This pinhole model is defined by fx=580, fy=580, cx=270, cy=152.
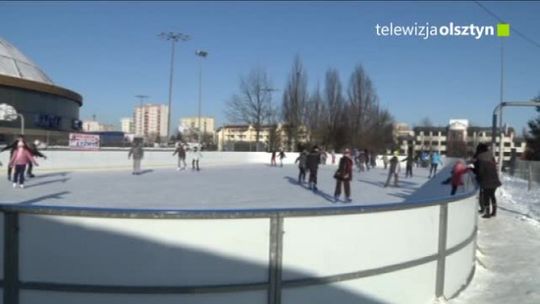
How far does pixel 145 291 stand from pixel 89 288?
355mm

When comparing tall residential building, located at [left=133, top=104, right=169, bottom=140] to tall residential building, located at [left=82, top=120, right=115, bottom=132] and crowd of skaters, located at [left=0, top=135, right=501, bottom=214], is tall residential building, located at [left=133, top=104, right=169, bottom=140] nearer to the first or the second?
tall residential building, located at [left=82, top=120, right=115, bottom=132]

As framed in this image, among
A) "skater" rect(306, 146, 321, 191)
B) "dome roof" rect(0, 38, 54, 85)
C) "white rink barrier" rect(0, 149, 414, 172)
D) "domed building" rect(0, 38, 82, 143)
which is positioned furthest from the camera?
"dome roof" rect(0, 38, 54, 85)

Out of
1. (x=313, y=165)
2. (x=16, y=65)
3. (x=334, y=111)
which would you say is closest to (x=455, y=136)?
(x=334, y=111)

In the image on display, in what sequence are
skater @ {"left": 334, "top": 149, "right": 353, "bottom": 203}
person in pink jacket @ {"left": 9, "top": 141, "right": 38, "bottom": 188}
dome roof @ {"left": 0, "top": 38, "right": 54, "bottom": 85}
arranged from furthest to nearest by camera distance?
1. dome roof @ {"left": 0, "top": 38, "right": 54, "bottom": 85}
2. person in pink jacket @ {"left": 9, "top": 141, "right": 38, "bottom": 188}
3. skater @ {"left": 334, "top": 149, "right": 353, "bottom": 203}

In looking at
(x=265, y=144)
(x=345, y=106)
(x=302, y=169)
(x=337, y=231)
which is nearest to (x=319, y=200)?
(x=302, y=169)

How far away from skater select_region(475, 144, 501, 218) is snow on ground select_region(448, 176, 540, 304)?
0.87 feet

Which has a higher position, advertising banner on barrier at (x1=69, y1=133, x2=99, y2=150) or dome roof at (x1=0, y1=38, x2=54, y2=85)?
dome roof at (x1=0, y1=38, x2=54, y2=85)

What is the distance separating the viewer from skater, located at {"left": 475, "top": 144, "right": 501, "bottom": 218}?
1127 cm

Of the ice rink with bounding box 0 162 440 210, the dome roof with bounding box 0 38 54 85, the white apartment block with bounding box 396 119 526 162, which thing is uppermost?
the dome roof with bounding box 0 38 54 85

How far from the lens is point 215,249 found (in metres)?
3.91

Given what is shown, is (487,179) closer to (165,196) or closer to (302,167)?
(165,196)

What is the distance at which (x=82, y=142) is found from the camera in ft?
98.5

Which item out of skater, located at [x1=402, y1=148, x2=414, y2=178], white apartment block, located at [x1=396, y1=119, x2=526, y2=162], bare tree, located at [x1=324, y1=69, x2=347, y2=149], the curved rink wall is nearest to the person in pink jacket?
the curved rink wall

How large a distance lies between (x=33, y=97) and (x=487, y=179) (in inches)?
1887
